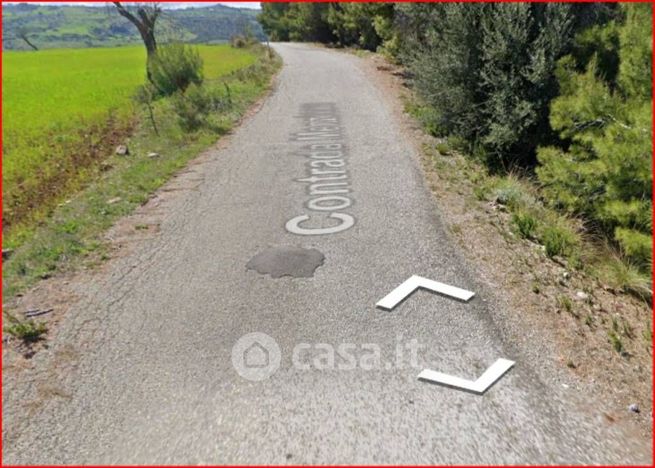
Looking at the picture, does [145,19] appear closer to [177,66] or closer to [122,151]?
[177,66]

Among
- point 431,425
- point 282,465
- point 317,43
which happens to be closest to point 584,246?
point 431,425

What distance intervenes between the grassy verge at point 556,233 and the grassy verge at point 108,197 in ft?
17.3

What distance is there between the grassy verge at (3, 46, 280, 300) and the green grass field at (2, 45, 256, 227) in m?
0.63

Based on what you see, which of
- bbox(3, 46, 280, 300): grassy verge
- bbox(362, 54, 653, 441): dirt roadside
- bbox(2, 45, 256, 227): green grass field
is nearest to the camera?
bbox(362, 54, 653, 441): dirt roadside

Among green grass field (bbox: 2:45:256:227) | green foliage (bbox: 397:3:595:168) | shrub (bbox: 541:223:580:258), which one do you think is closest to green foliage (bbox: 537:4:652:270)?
shrub (bbox: 541:223:580:258)

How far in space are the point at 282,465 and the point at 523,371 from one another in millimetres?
1891

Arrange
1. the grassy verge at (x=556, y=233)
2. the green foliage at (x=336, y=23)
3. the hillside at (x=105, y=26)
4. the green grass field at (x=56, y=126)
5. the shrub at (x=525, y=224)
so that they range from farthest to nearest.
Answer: the hillside at (x=105, y=26) → the green foliage at (x=336, y=23) → the green grass field at (x=56, y=126) → the shrub at (x=525, y=224) → the grassy verge at (x=556, y=233)

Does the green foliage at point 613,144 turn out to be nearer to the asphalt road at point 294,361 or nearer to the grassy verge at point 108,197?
the asphalt road at point 294,361

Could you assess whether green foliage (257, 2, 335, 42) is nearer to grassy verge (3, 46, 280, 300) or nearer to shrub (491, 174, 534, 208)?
grassy verge (3, 46, 280, 300)

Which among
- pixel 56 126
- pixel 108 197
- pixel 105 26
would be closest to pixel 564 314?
→ pixel 108 197

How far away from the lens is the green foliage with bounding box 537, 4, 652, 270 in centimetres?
453

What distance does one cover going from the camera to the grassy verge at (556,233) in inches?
181

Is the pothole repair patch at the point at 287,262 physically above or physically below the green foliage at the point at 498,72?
below

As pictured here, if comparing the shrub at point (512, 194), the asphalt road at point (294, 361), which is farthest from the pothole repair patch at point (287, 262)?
the shrub at point (512, 194)
